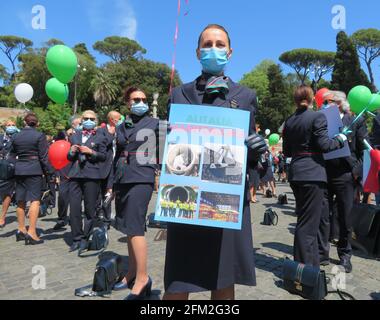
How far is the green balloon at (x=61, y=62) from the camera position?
6.73 meters

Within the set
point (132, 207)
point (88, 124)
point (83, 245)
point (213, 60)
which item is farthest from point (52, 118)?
point (213, 60)

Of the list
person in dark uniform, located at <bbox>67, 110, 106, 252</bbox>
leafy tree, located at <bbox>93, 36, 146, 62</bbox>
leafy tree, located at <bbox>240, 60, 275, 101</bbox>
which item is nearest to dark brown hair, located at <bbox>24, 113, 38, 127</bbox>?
person in dark uniform, located at <bbox>67, 110, 106, 252</bbox>

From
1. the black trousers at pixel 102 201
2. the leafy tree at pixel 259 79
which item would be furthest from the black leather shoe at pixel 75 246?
the leafy tree at pixel 259 79

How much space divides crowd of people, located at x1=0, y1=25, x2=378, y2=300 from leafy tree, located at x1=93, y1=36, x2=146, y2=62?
76872 mm

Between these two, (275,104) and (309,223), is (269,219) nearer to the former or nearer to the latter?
(309,223)

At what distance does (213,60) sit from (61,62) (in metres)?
5.48

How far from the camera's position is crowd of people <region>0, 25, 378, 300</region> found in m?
1.97

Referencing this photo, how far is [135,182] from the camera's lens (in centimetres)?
357

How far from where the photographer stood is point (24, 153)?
19.7 feet

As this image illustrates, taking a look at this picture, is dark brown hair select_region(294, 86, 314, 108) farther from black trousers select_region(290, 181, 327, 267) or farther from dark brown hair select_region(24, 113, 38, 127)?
dark brown hair select_region(24, 113, 38, 127)

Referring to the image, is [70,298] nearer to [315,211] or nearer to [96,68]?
[315,211]

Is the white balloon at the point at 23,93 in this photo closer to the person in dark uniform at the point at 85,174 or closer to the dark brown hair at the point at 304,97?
the person in dark uniform at the point at 85,174
